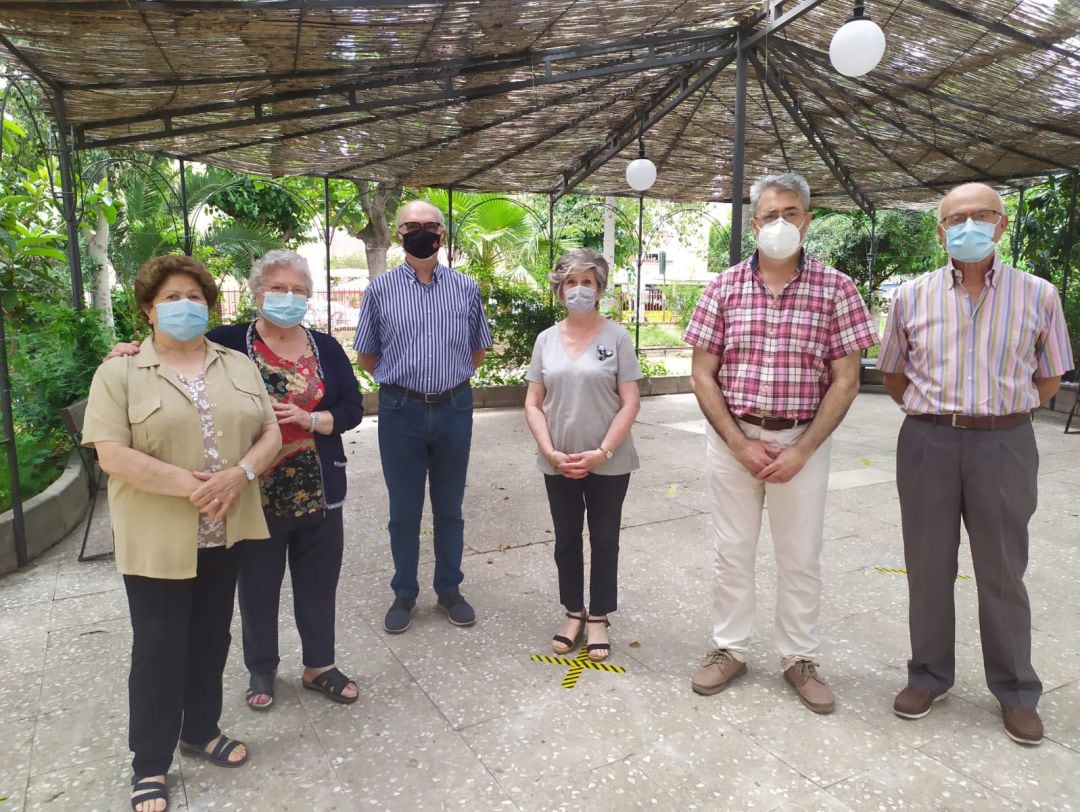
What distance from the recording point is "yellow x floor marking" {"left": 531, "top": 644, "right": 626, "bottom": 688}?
2.79 m

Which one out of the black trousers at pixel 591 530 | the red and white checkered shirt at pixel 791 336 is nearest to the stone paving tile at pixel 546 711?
the black trousers at pixel 591 530

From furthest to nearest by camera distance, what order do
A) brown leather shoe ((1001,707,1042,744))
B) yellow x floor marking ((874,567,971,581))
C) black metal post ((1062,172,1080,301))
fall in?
1. black metal post ((1062,172,1080,301))
2. yellow x floor marking ((874,567,971,581))
3. brown leather shoe ((1001,707,1042,744))

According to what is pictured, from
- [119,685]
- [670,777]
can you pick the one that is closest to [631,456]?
[670,777]

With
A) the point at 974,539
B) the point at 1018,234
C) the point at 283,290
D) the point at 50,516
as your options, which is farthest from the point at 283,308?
the point at 1018,234

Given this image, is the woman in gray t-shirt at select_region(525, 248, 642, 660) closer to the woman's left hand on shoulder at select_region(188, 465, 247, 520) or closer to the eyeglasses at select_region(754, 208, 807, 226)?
the eyeglasses at select_region(754, 208, 807, 226)

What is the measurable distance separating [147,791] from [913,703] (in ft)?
7.93

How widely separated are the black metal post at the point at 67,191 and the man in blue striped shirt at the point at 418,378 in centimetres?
349

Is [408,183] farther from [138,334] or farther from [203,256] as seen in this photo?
[138,334]

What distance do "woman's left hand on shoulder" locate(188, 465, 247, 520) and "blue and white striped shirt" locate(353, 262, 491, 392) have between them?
1078 mm

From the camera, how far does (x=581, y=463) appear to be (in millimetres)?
2738

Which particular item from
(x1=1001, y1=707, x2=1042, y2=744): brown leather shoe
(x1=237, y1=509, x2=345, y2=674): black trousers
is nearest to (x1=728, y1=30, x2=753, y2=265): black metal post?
(x1=1001, y1=707, x2=1042, y2=744): brown leather shoe

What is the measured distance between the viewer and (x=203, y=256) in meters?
9.84

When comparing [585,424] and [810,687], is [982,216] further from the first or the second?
[810,687]

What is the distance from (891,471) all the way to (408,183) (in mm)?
6352
